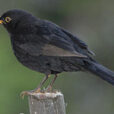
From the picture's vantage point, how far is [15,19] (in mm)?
8680

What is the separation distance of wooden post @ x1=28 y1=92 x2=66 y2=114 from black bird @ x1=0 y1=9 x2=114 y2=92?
84 centimetres

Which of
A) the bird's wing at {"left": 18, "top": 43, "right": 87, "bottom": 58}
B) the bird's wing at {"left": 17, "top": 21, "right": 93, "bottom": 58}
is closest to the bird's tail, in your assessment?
the bird's wing at {"left": 17, "top": 21, "right": 93, "bottom": 58}

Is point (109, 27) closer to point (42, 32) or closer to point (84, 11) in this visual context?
point (84, 11)

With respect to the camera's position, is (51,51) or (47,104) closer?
(47,104)

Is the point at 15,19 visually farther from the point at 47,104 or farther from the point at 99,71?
the point at 47,104

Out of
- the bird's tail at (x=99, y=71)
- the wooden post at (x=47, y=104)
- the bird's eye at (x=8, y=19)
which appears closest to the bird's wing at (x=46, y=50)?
the bird's tail at (x=99, y=71)

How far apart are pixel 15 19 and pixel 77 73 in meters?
8.11

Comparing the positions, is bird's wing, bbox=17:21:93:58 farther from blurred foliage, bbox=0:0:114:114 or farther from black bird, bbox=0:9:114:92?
blurred foliage, bbox=0:0:114:114

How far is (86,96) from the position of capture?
1627cm

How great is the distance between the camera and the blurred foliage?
14.6 meters

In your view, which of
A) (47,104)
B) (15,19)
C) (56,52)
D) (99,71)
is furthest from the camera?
(15,19)

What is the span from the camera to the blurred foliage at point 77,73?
48.0ft

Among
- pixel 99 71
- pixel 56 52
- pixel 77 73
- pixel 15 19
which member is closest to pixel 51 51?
pixel 56 52

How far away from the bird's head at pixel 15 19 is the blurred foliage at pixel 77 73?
580cm
